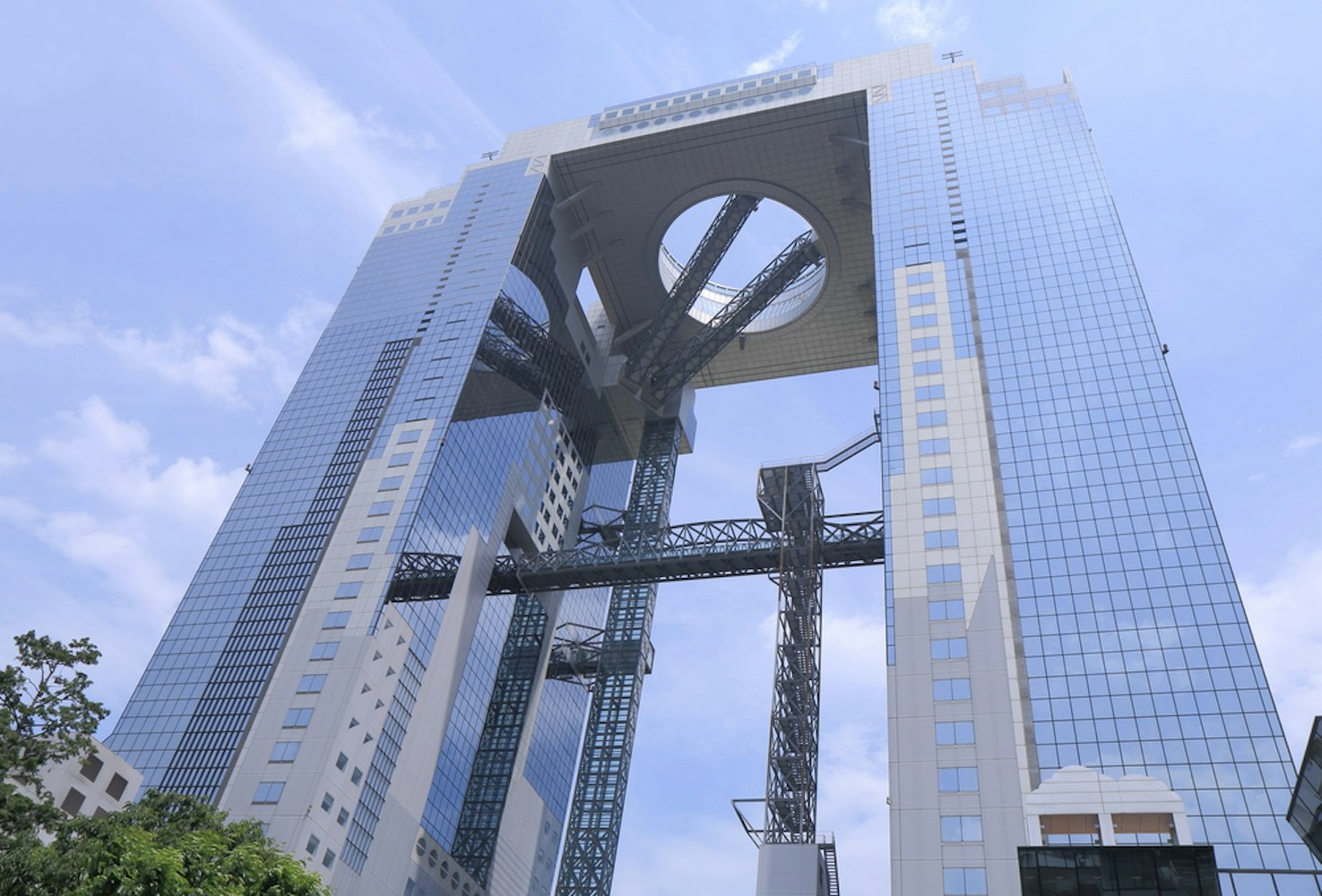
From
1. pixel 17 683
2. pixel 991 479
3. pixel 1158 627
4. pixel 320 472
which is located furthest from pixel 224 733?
pixel 1158 627

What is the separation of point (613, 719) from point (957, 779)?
44.0 meters

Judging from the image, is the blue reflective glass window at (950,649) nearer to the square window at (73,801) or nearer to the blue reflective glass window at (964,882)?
the blue reflective glass window at (964,882)

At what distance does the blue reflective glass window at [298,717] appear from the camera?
6075 centimetres

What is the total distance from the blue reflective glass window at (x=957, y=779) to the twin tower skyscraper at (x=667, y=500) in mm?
109

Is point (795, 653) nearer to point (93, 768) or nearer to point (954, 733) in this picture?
point (954, 733)

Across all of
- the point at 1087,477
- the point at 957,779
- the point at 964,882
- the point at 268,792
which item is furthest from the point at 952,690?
the point at 268,792

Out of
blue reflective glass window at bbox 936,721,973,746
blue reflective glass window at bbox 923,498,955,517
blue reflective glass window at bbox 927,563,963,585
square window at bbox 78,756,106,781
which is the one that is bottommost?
square window at bbox 78,756,106,781

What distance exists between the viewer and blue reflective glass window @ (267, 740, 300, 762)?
59219mm

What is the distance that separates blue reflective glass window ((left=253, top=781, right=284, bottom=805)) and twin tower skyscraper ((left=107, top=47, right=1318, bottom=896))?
120 mm

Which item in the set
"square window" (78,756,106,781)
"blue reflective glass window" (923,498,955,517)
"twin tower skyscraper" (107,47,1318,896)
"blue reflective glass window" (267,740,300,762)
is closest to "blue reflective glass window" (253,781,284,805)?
"twin tower skyscraper" (107,47,1318,896)

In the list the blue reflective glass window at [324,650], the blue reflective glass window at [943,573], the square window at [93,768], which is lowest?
the square window at [93,768]

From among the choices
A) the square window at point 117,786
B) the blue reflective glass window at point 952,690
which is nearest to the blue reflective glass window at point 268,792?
the square window at point 117,786

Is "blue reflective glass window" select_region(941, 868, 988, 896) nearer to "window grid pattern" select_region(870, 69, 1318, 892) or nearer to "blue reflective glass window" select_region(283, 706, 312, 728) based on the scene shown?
"window grid pattern" select_region(870, 69, 1318, 892)

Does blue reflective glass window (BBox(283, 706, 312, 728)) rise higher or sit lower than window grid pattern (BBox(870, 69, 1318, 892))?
lower
